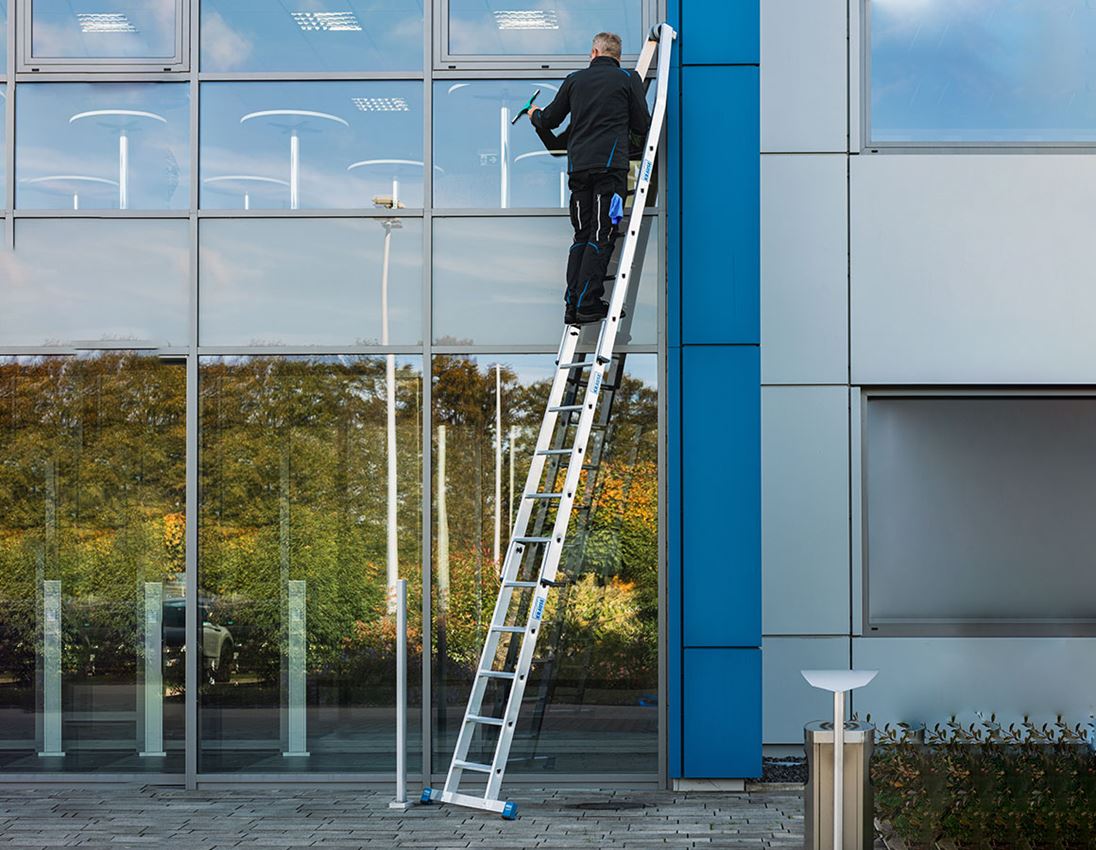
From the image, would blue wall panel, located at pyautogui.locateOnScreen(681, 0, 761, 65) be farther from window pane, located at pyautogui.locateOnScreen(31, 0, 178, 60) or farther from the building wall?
window pane, located at pyautogui.locateOnScreen(31, 0, 178, 60)

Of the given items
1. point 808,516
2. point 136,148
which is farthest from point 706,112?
point 136,148

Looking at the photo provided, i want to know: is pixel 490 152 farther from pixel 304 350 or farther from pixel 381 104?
pixel 304 350

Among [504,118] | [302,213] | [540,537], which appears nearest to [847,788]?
[540,537]

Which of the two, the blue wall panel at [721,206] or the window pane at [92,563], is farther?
the window pane at [92,563]

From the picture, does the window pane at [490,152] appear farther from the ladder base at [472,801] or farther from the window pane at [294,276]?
the ladder base at [472,801]

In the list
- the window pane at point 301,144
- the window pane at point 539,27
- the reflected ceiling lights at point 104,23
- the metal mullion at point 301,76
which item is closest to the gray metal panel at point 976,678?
the window pane at point 539,27

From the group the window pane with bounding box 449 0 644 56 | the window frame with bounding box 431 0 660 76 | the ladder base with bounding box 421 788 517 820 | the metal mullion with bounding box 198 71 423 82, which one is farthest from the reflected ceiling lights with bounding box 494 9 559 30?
the ladder base with bounding box 421 788 517 820

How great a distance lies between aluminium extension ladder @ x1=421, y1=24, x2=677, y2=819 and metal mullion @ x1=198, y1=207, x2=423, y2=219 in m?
1.49

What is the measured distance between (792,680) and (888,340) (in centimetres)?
234

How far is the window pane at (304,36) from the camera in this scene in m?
8.88

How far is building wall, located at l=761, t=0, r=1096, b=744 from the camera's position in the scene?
8836 mm

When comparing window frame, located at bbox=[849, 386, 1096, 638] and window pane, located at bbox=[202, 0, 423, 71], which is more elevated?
window pane, located at bbox=[202, 0, 423, 71]

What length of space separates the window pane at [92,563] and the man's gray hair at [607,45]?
3.47m

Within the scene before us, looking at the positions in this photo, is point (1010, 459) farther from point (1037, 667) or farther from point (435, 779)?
point (435, 779)
